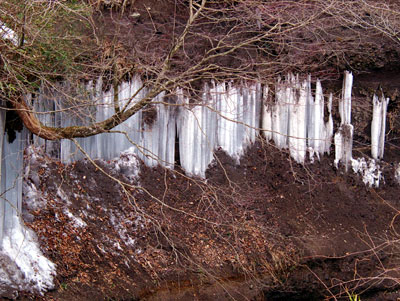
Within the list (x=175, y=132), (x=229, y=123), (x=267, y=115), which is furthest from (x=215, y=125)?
(x=267, y=115)

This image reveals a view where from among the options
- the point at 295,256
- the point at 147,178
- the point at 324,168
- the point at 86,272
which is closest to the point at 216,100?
the point at 147,178

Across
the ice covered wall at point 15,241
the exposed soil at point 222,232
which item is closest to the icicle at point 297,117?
the exposed soil at point 222,232

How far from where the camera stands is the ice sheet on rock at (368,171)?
27.5ft

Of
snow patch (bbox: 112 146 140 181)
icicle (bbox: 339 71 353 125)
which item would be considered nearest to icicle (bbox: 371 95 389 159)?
icicle (bbox: 339 71 353 125)

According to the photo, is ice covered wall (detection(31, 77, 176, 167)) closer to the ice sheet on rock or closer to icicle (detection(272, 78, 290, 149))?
icicle (detection(272, 78, 290, 149))

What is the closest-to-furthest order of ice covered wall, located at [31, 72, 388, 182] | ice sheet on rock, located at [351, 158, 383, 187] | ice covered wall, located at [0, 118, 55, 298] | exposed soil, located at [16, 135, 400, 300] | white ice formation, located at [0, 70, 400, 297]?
ice covered wall, located at [0, 118, 55, 298] < white ice formation, located at [0, 70, 400, 297] < exposed soil, located at [16, 135, 400, 300] < ice covered wall, located at [31, 72, 388, 182] < ice sheet on rock, located at [351, 158, 383, 187]

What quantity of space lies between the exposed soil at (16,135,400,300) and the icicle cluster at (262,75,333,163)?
0.30 m

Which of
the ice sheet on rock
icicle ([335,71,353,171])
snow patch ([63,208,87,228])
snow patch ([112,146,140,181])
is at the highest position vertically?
icicle ([335,71,353,171])

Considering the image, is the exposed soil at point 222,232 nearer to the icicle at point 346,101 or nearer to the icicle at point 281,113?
the icicle at point 281,113

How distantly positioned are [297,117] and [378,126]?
4.95 feet

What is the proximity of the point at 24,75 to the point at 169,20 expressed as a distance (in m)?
3.43

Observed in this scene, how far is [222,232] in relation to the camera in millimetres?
7484

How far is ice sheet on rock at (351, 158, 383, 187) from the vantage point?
8375 mm

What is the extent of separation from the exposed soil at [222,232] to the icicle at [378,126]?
1.14 ft
